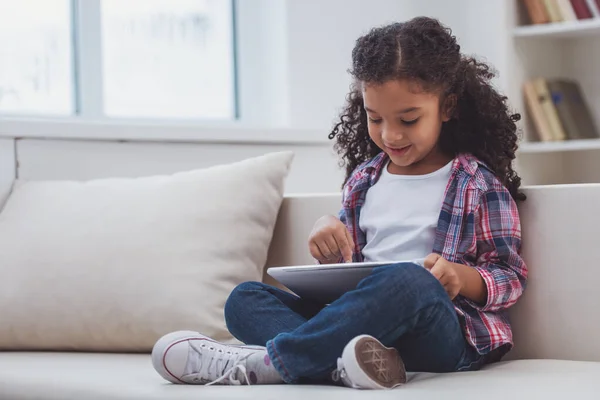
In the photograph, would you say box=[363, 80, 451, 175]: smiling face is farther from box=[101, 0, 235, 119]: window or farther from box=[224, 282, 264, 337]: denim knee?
box=[101, 0, 235, 119]: window

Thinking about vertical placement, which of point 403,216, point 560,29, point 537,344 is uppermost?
point 560,29

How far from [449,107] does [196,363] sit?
0.61 meters

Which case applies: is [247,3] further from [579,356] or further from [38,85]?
[579,356]

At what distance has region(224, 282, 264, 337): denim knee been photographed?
5.12 feet

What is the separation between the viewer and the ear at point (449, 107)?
1642 millimetres

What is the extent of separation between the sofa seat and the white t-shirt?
237mm

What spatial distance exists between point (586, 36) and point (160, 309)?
1.98 m

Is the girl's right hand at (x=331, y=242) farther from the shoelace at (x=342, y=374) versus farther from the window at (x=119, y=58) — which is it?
the window at (x=119, y=58)

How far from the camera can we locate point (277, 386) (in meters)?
1.33

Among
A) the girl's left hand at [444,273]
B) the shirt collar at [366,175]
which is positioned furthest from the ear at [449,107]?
the girl's left hand at [444,273]

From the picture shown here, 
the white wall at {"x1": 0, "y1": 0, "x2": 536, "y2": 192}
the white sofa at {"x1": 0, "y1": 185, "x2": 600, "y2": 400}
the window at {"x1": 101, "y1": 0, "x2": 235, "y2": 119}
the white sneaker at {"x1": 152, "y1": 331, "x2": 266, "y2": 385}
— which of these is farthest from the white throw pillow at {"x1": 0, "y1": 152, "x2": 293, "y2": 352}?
the window at {"x1": 101, "y1": 0, "x2": 235, "y2": 119}

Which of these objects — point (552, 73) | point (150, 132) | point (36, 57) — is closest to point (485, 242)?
point (150, 132)

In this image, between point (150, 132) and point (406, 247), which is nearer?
point (406, 247)

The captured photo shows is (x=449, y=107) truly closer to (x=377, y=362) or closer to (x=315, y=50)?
(x=377, y=362)
